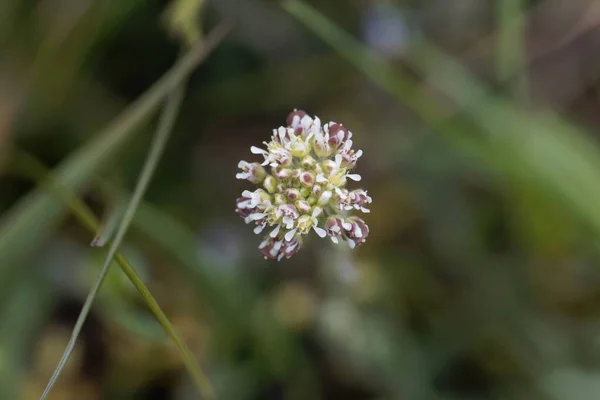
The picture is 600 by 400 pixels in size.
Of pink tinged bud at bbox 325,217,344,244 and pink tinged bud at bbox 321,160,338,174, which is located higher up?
pink tinged bud at bbox 321,160,338,174

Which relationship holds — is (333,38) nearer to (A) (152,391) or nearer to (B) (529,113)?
(B) (529,113)

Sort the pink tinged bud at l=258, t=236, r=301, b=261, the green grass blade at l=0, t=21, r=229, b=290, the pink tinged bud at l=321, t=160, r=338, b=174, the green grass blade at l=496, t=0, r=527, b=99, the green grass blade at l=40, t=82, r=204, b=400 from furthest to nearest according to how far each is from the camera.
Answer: the green grass blade at l=496, t=0, r=527, b=99, the green grass blade at l=0, t=21, r=229, b=290, the pink tinged bud at l=321, t=160, r=338, b=174, the pink tinged bud at l=258, t=236, r=301, b=261, the green grass blade at l=40, t=82, r=204, b=400

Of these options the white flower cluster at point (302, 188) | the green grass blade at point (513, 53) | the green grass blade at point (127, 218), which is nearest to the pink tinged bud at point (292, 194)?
the white flower cluster at point (302, 188)

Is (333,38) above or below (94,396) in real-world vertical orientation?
above

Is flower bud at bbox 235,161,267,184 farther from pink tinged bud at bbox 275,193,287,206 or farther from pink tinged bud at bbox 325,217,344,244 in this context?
pink tinged bud at bbox 325,217,344,244

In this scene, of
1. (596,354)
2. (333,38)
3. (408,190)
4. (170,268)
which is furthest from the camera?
(408,190)

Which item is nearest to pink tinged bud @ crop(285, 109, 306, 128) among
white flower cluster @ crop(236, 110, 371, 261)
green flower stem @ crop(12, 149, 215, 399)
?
white flower cluster @ crop(236, 110, 371, 261)

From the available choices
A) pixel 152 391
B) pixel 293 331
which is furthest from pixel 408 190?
pixel 152 391

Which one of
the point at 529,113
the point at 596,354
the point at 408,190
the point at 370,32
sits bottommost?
the point at 596,354
